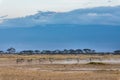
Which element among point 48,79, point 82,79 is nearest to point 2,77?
point 48,79

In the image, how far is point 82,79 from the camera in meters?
39.8

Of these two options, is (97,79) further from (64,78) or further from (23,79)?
(23,79)

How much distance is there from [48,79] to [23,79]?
2.52 m

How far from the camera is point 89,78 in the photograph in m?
40.7

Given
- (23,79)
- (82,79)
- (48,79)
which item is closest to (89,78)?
(82,79)

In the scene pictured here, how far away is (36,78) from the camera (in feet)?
132

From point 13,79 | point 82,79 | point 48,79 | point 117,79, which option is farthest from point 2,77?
point 117,79

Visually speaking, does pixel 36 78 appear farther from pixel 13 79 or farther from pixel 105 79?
pixel 105 79

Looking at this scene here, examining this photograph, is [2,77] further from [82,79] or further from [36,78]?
[82,79]

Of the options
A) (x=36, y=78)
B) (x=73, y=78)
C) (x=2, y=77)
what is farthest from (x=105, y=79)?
(x=2, y=77)

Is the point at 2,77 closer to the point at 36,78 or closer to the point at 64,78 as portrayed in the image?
the point at 36,78

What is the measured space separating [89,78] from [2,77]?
8.85 metres

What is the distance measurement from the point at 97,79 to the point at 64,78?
3450 millimetres

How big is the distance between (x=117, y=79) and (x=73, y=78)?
4.59m
